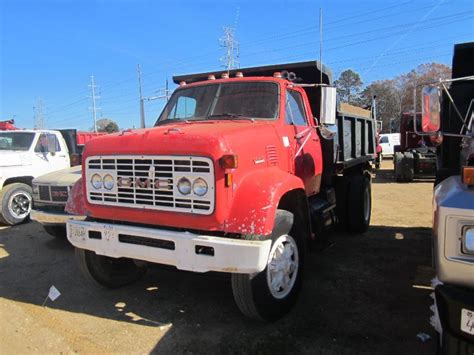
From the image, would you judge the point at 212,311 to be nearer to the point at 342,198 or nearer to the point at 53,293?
the point at 53,293

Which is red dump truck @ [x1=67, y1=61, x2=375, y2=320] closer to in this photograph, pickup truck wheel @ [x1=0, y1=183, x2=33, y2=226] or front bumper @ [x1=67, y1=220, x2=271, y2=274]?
front bumper @ [x1=67, y1=220, x2=271, y2=274]

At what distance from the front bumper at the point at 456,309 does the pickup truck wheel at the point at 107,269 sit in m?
3.05

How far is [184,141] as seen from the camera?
11.8 ft

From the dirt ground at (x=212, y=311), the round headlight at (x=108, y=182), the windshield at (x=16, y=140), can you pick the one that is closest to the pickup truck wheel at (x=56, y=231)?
the dirt ground at (x=212, y=311)

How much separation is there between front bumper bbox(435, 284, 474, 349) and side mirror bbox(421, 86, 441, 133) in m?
1.31

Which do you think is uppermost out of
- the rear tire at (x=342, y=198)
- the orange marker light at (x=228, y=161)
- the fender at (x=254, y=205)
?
the orange marker light at (x=228, y=161)

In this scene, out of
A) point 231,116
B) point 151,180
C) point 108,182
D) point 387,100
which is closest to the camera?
point 151,180

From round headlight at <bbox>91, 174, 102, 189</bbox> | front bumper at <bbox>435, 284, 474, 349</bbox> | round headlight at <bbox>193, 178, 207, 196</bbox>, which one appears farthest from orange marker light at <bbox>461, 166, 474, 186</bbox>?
round headlight at <bbox>91, 174, 102, 189</bbox>

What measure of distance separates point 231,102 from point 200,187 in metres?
1.76

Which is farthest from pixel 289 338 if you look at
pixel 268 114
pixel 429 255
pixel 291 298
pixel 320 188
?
pixel 429 255

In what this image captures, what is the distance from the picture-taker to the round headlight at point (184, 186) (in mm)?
3555

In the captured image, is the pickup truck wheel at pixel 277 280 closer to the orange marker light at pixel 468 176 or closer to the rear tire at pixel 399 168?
the orange marker light at pixel 468 176

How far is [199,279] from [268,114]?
2154 mm

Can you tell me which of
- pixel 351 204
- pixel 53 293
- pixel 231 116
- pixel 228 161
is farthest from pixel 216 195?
pixel 351 204
